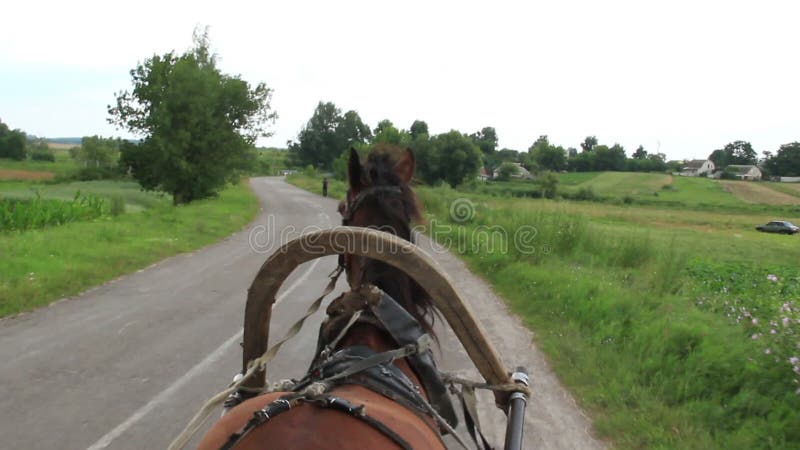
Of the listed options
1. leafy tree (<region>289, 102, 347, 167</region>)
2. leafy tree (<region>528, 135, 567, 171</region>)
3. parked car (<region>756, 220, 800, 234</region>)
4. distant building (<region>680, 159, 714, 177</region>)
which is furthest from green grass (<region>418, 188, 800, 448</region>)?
distant building (<region>680, 159, 714, 177</region>)

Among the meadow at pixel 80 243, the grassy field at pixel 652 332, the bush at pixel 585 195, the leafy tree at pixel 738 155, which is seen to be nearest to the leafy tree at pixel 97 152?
the meadow at pixel 80 243

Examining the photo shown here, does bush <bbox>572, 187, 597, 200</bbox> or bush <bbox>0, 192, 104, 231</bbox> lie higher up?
bush <bbox>0, 192, 104, 231</bbox>

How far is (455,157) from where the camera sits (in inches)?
1848

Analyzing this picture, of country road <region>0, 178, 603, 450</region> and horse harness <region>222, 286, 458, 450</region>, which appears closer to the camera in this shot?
horse harness <region>222, 286, 458, 450</region>

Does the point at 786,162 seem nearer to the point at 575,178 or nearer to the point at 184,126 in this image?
the point at 575,178

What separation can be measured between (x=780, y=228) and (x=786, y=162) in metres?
26.6

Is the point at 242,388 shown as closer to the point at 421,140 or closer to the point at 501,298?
the point at 501,298

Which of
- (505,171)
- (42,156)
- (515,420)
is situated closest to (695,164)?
(505,171)

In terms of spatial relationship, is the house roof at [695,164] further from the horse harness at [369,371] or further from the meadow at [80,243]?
the horse harness at [369,371]

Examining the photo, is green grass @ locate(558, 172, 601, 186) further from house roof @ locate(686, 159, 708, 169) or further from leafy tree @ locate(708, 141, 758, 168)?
house roof @ locate(686, 159, 708, 169)

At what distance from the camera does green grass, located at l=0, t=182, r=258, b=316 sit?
28.4 feet

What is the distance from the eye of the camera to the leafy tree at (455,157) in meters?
47.1

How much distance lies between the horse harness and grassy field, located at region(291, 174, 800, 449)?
2976mm

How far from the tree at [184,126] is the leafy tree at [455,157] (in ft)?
70.8
